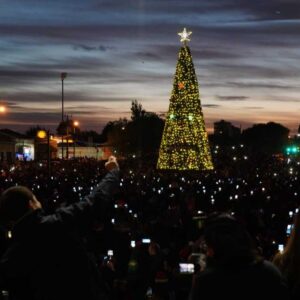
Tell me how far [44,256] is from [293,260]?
1104 mm

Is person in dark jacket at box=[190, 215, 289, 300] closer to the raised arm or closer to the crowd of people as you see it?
the crowd of people

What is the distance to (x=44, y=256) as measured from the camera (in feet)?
9.53

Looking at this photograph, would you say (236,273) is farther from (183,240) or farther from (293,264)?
(183,240)

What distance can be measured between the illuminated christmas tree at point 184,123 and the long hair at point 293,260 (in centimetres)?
3145

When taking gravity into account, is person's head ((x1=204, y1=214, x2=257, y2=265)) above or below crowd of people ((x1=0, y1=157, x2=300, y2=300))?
above

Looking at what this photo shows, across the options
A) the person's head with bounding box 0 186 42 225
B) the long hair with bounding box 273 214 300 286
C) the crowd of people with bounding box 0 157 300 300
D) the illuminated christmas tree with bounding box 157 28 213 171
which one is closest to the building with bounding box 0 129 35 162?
the illuminated christmas tree with bounding box 157 28 213 171

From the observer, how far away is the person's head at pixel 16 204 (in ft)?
9.56

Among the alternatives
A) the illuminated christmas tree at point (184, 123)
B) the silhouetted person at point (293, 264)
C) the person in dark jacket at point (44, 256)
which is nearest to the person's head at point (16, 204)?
the person in dark jacket at point (44, 256)

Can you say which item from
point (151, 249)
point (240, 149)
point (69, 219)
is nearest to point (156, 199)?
point (151, 249)

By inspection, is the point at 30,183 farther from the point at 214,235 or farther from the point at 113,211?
the point at 214,235

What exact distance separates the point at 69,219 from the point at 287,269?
3.26 ft

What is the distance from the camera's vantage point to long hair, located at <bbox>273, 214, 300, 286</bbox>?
9.26 ft

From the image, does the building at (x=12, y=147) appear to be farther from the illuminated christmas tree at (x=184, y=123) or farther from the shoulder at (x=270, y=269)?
the shoulder at (x=270, y=269)

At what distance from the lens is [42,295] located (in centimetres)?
288
